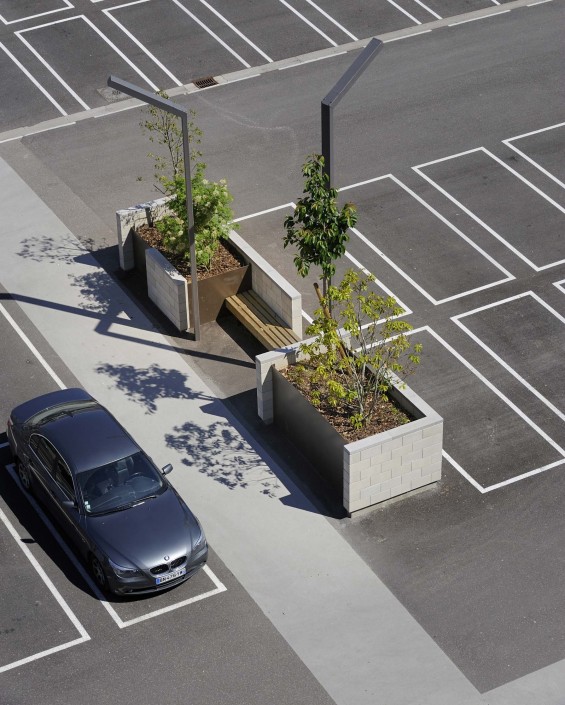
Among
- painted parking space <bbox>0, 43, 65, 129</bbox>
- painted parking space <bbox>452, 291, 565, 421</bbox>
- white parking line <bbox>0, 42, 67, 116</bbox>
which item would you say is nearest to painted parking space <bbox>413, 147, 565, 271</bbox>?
painted parking space <bbox>452, 291, 565, 421</bbox>

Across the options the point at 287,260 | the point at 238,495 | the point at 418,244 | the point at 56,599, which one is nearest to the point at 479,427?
the point at 238,495

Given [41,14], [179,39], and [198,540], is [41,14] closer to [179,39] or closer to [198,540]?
[179,39]

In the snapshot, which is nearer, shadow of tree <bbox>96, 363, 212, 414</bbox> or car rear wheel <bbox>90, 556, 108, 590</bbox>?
car rear wheel <bbox>90, 556, 108, 590</bbox>

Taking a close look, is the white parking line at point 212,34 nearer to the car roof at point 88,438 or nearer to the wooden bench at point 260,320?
the wooden bench at point 260,320

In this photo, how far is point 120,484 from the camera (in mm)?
18547

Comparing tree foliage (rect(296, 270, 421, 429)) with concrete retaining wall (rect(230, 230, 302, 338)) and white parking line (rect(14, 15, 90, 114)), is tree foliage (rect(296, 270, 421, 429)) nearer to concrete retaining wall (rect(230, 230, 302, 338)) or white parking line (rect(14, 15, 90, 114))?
concrete retaining wall (rect(230, 230, 302, 338))

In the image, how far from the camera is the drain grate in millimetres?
30188

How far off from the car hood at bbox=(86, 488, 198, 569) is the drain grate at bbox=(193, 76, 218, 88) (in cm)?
1424

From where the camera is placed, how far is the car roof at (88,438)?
18.8 metres

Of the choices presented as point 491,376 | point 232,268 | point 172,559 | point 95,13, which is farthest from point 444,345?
point 95,13

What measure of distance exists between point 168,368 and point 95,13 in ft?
45.8

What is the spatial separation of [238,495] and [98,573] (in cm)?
263

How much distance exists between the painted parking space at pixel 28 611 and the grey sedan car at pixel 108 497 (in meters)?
0.63

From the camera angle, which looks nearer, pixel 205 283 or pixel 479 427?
pixel 479 427
